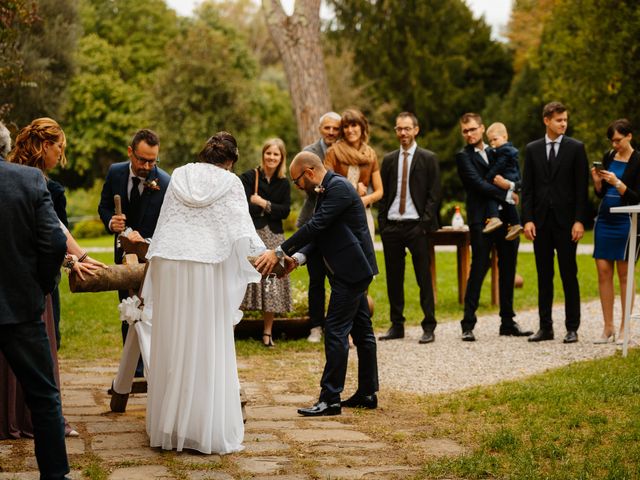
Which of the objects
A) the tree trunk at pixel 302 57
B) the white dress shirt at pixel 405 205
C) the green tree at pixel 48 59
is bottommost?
the white dress shirt at pixel 405 205

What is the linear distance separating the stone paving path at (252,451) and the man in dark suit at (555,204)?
381 centimetres

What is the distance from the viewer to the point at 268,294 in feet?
34.4

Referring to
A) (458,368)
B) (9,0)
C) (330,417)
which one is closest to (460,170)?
(458,368)

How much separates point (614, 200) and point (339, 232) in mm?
4012

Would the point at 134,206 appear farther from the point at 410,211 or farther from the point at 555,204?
the point at 555,204

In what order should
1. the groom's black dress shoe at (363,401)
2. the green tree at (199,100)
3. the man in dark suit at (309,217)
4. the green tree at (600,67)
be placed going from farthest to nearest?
the green tree at (199,100) → the green tree at (600,67) → the man in dark suit at (309,217) → the groom's black dress shoe at (363,401)

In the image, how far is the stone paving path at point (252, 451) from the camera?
18.0 ft

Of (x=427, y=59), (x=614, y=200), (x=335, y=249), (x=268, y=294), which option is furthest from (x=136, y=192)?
(x=427, y=59)

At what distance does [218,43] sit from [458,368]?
110 ft

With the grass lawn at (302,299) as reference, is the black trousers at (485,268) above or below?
above

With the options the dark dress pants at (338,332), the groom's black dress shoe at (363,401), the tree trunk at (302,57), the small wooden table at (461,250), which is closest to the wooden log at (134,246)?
the dark dress pants at (338,332)

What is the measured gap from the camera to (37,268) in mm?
4941

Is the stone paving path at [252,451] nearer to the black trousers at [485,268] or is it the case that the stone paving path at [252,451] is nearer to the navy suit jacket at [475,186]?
the black trousers at [485,268]

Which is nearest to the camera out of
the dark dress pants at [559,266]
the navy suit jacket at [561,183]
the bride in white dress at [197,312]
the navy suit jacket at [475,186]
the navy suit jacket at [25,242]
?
the navy suit jacket at [25,242]
